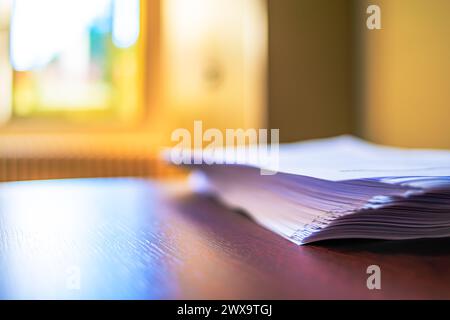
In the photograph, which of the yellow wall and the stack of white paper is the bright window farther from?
the stack of white paper

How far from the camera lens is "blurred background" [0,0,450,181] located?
4.52 ft

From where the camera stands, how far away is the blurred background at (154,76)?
1379 mm

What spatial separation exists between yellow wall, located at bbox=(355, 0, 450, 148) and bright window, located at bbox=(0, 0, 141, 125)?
1.00 m

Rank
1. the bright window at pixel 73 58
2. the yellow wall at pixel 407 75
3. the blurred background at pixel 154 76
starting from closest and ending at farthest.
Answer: the yellow wall at pixel 407 75 < the blurred background at pixel 154 76 < the bright window at pixel 73 58

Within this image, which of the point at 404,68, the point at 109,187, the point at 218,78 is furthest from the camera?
the point at 218,78

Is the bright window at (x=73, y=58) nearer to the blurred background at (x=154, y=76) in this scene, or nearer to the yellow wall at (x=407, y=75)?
the blurred background at (x=154, y=76)

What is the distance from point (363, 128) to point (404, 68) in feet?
0.90

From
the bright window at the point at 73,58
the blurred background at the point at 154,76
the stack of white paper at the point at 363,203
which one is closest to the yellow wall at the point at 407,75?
the blurred background at the point at 154,76

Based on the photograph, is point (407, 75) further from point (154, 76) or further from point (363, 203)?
point (154, 76)

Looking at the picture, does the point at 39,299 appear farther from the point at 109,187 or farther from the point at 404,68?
the point at 404,68

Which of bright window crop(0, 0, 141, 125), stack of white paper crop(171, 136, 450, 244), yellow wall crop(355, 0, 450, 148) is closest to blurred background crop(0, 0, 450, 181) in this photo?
bright window crop(0, 0, 141, 125)

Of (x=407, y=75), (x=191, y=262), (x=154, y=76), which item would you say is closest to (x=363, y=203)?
(x=191, y=262)

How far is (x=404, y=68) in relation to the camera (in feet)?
3.16
